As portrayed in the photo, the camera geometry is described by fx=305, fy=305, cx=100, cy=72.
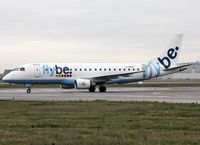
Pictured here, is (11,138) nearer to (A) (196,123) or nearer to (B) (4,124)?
(B) (4,124)

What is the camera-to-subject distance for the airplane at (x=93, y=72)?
3744 centimetres

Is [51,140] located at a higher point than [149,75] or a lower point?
lower

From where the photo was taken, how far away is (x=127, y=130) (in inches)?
415

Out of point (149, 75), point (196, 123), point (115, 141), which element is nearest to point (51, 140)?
point (115, 141)

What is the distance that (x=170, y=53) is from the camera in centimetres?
4284

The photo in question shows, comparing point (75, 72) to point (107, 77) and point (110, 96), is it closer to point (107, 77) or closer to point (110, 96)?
point (107, 77)

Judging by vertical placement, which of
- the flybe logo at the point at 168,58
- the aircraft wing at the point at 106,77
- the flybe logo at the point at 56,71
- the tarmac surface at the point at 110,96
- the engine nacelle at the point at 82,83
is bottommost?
the tarmac surface at the point at 110,96

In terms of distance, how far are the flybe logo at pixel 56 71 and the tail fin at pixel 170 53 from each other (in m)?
12.9

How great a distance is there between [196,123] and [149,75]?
29.8 metres

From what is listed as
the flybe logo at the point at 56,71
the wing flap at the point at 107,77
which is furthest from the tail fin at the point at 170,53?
the flybe logo at the point at 56,71

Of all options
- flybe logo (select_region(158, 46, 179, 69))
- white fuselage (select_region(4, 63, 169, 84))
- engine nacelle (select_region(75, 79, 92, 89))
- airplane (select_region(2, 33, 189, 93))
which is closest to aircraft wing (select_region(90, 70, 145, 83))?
airplane (select_region(2, 33, 189, 93))

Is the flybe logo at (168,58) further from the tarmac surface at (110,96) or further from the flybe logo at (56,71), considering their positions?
the flybe logo at (56,71)

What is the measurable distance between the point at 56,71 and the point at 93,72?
5057 mm

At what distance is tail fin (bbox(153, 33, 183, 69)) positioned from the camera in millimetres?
42844
